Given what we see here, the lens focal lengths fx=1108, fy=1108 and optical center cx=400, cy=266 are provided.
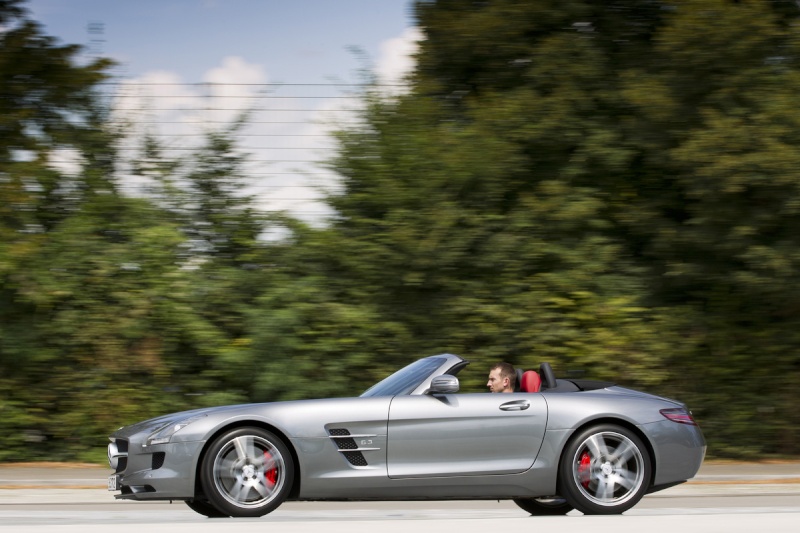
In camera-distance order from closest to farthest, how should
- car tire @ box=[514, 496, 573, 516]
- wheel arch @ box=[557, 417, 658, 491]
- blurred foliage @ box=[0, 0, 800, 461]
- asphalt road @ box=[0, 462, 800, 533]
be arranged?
asphalt road @ box=[0, 462, 800, 533] → wheel arch @ box=[557, 417, 658, 491] → car tire @ box=[514, 496, 573, 516] → blurred foliage @ box=[0, 0, 800, 461]

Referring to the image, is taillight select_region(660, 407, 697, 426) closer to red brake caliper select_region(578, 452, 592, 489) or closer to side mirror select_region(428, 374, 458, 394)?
red brake caliper select_region(578, 452, 592, 489)

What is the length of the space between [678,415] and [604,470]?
77cm

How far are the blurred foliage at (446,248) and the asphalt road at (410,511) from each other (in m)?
1.37

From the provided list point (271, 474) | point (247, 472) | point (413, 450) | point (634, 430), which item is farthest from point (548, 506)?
point (247, 472)

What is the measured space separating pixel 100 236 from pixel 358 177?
347 cm

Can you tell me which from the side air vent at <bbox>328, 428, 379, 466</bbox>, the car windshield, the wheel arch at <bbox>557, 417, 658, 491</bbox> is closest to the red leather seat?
the wheel arch at <bbox>557, 417, 658, 491</bbox>

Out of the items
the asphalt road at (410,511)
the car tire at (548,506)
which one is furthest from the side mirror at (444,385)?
the car tire at (548,506)

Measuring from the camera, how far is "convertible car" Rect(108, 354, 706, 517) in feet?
24.3

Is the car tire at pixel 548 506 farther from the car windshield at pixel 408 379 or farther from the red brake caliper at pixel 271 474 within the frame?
the red brake caliper at pixel 271 474

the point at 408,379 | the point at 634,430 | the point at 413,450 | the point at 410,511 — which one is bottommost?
the point at 410,511

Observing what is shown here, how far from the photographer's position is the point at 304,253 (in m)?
14.6

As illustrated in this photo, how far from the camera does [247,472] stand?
7422 mm

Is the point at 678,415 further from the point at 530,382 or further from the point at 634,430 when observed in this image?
the point at 530,382

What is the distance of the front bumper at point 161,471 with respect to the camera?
290 inches
